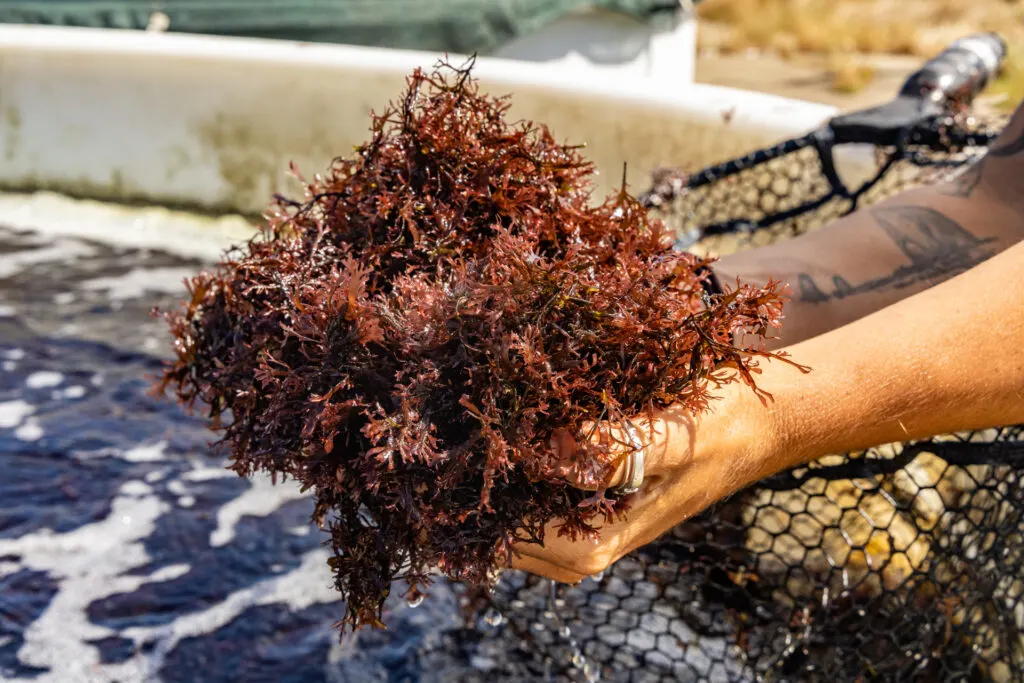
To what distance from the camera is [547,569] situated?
1.21 m

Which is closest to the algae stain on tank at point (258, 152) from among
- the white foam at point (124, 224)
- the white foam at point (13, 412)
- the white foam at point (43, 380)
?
the white foam at point (124, 224)

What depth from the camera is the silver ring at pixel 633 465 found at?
99cm

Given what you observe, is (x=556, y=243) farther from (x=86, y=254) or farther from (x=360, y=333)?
(x=86, y=254)

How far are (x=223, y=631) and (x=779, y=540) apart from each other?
1.24 metres

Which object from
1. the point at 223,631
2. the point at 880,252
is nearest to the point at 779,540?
A: the point at 880,252

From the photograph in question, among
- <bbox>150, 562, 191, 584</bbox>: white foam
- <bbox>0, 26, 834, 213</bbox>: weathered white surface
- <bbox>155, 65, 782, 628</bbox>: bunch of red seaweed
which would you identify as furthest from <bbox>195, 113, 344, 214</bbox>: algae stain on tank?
<bbox>155, 65, 782, 628</bbox>: bunch of red seaweed

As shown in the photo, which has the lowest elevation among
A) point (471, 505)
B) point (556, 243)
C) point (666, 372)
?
point (471, 505)

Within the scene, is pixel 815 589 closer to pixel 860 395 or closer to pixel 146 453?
pixel 860 395

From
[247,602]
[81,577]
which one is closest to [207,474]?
[81,577]

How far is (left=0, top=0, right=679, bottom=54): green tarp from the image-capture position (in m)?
5.13

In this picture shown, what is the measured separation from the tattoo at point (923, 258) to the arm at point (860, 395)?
0.97ft

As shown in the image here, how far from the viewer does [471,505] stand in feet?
3.31

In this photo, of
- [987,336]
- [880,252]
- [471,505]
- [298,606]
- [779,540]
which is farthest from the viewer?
[298,606]

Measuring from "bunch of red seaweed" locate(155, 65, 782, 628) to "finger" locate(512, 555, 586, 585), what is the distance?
0.10m
